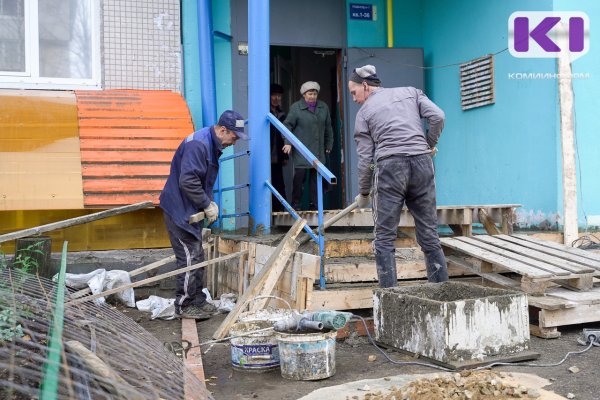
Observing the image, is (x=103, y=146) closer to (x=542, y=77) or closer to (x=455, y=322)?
(x=455, y=322)

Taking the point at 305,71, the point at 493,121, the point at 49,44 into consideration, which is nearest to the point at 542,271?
the point at 493,121

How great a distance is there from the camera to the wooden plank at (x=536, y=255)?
5055mm

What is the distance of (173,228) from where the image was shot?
5777 millimetres

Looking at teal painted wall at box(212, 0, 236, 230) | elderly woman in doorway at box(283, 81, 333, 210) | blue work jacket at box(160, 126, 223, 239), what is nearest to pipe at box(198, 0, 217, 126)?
teal painted wall at box(212, 0, 236, 230)

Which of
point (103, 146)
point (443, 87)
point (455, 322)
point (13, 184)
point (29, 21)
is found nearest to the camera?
point (455, 322)

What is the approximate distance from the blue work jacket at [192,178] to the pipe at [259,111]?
0.63 metres

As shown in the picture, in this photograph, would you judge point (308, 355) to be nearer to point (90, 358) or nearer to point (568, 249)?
point (90, 358)

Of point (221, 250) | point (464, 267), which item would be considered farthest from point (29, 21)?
point (464, 267)

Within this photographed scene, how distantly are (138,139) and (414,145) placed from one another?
3.24 metres

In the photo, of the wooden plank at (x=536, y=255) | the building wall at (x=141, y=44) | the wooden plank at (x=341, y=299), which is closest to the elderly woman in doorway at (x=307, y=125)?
the building wall at (x=141, y=44)

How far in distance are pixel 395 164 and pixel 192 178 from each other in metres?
1.77

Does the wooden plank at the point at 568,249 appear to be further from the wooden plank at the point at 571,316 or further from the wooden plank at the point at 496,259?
the wooden plank at the point at 496,259

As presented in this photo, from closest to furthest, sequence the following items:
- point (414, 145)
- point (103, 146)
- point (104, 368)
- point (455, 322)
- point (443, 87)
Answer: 1. point (104, 368)
2. point (455, 322)
3. point (414, 145)
4. point (103, 146)
5. point (443, 87)

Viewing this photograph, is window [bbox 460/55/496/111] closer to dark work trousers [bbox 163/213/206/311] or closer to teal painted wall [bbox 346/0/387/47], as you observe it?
teal painted wall [bbox 346/0/387/47]
